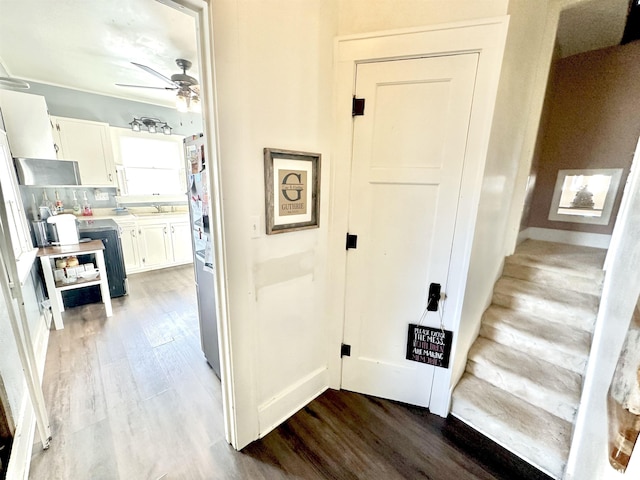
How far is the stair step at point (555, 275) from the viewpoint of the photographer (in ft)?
6.40

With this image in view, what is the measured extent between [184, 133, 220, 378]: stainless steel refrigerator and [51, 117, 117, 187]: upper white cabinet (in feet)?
10.2

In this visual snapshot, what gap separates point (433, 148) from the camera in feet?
4.93

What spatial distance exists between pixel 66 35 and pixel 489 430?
470cm

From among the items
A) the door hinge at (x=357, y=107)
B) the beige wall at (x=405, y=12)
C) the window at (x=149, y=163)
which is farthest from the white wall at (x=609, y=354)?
the window at (x=149, y=163)

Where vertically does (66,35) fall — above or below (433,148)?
above

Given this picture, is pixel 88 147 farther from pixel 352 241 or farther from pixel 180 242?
pixel 352 241

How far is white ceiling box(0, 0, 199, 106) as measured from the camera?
80.3 inches

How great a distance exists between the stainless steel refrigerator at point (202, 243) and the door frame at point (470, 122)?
88cm

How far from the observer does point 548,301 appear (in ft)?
6.46

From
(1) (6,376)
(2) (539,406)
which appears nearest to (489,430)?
(2) (539,406)

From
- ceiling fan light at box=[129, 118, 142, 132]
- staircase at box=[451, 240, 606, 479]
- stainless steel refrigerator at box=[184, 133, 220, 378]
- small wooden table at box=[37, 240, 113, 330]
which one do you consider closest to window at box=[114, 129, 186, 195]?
ceiling fan light at box=[129, 118, 142, 132]

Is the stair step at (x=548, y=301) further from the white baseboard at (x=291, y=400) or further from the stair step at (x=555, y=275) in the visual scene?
A: the white baseboard at (x=291, y=400)

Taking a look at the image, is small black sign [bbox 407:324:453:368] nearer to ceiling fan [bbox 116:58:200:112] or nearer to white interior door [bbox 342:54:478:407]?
white interior door [bbox 342:54:478:407]

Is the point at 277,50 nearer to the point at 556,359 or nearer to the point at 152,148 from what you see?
the point at 556,359
